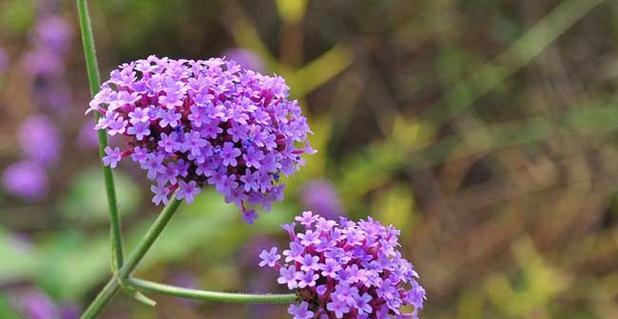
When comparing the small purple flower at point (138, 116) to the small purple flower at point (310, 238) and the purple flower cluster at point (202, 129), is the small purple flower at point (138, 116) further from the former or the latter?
the small purple flower at point (310, 238)

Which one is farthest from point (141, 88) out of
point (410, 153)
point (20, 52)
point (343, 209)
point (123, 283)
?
point (20, 52)

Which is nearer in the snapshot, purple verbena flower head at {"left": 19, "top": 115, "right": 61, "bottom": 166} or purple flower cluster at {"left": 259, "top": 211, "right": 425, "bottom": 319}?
purple flower cluster at {"left": 259, "top": 211, "right": 425, "bottom": 319}

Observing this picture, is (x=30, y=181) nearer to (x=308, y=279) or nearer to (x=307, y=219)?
(x=307, y=219)

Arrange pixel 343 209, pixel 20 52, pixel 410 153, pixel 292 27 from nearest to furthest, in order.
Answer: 1. pixel 343 209
2. pixel 410 153
3. pixel 292 27
4. pixel 20 52

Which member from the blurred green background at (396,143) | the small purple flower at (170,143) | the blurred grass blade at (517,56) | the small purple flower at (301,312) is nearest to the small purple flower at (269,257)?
the small purple flower at (301,312)

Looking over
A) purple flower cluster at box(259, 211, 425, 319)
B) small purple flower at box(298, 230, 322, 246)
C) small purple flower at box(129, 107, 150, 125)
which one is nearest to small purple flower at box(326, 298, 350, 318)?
purple flower cluster at box(259, 211, 425, 319)

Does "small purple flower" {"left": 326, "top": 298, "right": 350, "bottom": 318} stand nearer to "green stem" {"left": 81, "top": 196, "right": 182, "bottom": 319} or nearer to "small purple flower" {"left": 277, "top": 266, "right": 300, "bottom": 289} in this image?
"small purple flower" {"left": 277, "top": 266, "right": 300, "bottom": 289}

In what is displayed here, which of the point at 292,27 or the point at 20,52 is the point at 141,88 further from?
the point at 20,52
